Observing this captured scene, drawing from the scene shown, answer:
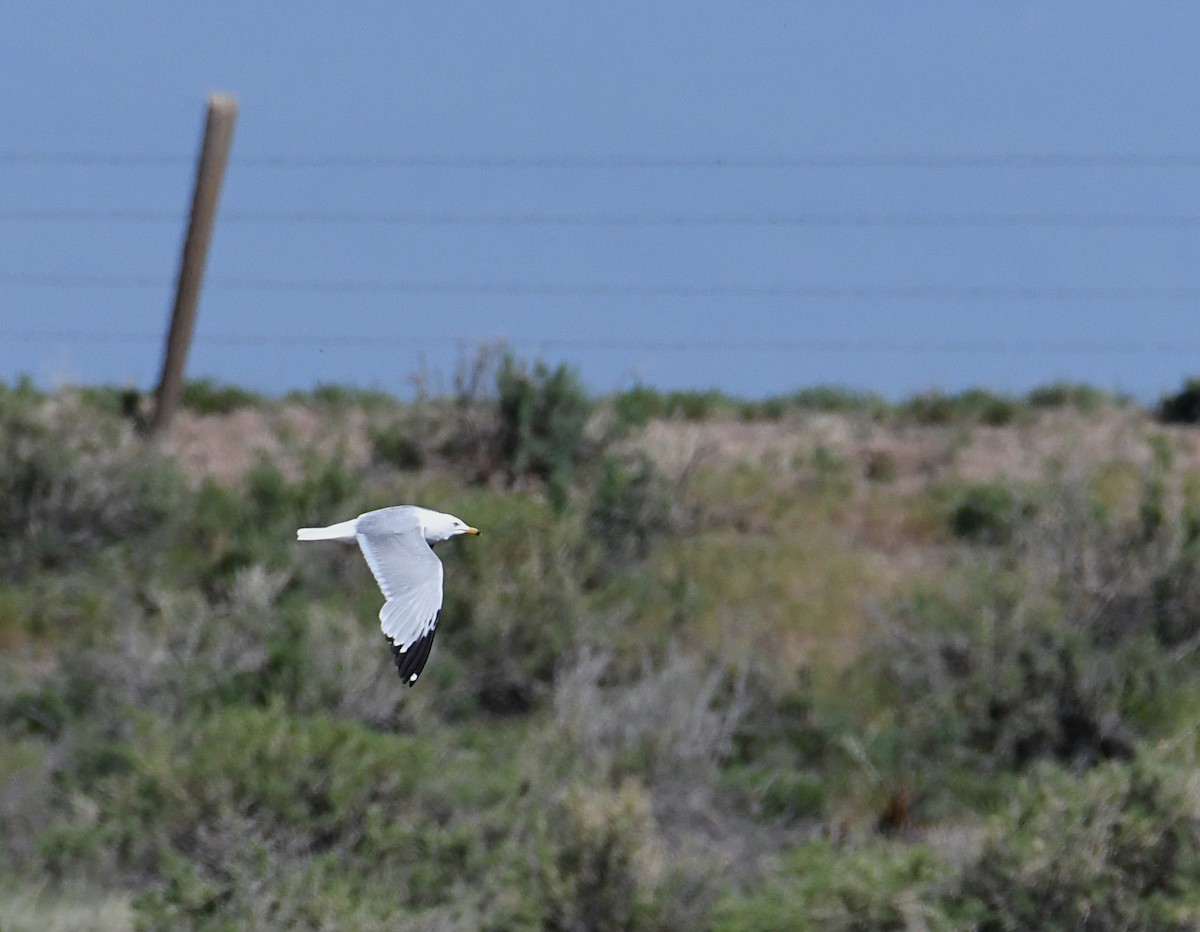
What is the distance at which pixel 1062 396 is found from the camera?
19.6 meters

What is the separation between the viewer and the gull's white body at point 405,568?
5.61 metres

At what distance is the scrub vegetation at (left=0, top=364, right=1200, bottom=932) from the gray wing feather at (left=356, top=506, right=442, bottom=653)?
3868mm

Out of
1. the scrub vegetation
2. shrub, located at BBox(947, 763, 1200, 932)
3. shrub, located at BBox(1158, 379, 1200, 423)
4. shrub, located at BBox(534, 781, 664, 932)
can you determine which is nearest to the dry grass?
the scrub vegetation

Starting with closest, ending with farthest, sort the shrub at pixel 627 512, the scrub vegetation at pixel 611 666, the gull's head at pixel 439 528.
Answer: the gull's head at pixel 439 528 → the scrub vegetation at pixel 611 666 → the shrub at pixel 627 512

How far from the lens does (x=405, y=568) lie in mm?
5934

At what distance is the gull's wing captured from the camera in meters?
5.60

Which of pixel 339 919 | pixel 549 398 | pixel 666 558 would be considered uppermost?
pixel 549 398

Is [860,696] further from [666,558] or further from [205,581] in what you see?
[205,581]

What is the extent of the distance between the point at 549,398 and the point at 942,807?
17.9 feet

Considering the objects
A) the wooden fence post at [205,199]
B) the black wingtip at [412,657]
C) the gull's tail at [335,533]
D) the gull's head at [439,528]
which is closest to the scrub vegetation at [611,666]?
the wooden fence post at [205,199]

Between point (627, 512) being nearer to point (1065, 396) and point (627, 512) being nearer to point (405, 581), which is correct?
point (1065, 396)

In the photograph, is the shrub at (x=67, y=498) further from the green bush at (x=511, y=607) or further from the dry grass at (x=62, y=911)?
the dry grass at (x=62, y=911)

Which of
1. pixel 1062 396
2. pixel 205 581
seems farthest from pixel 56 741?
pixel 1062 396

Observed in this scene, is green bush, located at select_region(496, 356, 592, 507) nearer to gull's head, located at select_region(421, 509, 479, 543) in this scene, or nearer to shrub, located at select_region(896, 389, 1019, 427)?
shrub, located at select_region(896, 389, 1019, 427)
